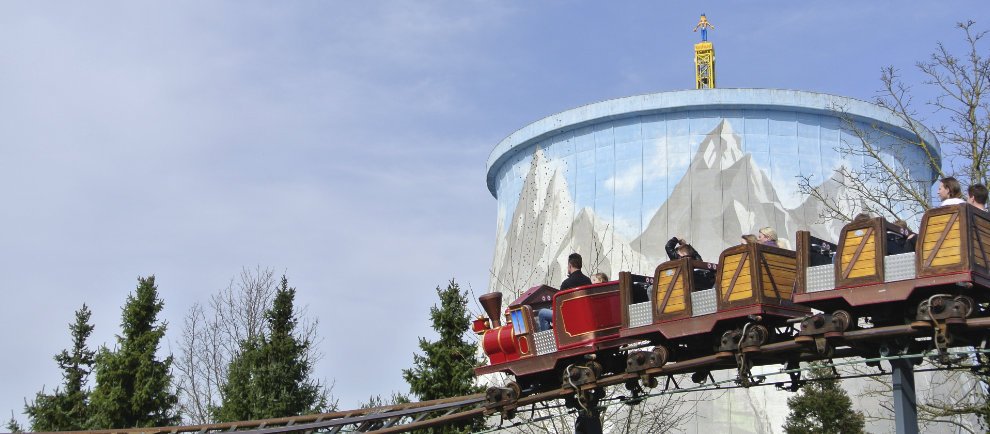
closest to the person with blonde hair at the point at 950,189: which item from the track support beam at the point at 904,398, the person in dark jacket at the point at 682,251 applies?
the track support beam at the point at 904,398

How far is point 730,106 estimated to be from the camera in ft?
117

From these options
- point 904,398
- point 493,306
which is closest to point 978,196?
point 904,398

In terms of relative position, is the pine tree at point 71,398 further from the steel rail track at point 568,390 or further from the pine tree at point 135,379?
the steel rail track at point 568,390

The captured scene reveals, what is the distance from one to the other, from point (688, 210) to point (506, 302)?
19.6ft

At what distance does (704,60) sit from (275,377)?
66.1 ft

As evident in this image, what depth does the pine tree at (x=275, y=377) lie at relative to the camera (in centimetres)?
2916

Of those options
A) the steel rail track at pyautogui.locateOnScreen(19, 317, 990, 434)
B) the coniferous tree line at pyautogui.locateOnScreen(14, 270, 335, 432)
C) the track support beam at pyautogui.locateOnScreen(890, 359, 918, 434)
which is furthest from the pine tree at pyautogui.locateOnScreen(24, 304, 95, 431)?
the track support beam at pyautogui.locateOnScreen(890, 359, 918, 434)

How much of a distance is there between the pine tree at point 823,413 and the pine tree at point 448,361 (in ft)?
29.3

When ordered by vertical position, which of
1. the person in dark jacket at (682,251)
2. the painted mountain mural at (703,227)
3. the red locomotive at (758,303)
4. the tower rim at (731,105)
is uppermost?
the tower rim at (731,105)

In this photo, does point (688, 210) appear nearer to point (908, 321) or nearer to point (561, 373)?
point (561, 373)

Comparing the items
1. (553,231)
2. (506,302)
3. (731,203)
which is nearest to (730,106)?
(731,203)

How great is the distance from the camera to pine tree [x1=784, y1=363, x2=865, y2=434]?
97.3 ft

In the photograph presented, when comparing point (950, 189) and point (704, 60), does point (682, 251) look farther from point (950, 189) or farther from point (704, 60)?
point (704, 60)

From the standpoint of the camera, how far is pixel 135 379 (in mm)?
28062
